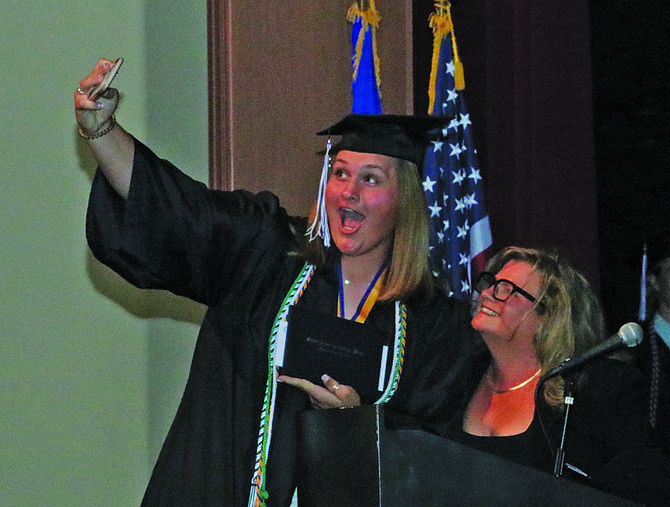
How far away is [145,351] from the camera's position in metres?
3.80

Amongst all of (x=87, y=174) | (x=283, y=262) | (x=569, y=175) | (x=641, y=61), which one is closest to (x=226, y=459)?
(x=283, y=262)

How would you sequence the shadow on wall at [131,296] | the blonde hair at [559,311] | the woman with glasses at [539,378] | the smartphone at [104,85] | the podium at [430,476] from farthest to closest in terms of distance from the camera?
the shadow on wall at [131,296] < the blonde hair at [559,311] < the woman with glasses at [539,378] < the smartphone at [104,85] < the podium at [430,476]

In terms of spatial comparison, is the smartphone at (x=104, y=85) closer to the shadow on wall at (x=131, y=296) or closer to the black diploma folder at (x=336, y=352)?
the black diploma folder at (x=336, y=352)

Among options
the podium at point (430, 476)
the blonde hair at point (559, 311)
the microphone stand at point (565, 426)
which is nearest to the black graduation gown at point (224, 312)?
the blonde hair at point (559, 311)

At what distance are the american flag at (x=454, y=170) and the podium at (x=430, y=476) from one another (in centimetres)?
263

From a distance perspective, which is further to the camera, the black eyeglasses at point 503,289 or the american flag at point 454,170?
the american flag at point 454,170

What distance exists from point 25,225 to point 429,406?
1.65 meters

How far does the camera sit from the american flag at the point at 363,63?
13.3ft

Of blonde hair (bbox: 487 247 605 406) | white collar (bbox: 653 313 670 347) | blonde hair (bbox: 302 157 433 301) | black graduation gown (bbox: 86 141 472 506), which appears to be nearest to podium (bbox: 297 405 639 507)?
black graduation gown (bbox: 86 141 472 506)

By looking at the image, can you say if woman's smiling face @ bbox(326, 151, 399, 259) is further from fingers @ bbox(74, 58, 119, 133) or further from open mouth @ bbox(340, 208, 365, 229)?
fingers @ bbox(74, 58, 119, 133)

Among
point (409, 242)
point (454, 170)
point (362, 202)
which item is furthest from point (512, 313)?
point (454, 170)

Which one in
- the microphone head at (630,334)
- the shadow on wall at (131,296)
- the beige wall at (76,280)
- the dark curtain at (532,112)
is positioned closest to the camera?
the microphone head at (630,334)

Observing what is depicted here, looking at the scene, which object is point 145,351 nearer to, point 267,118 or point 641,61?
point 267,118

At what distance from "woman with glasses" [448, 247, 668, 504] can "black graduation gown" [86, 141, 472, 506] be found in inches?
13.2
